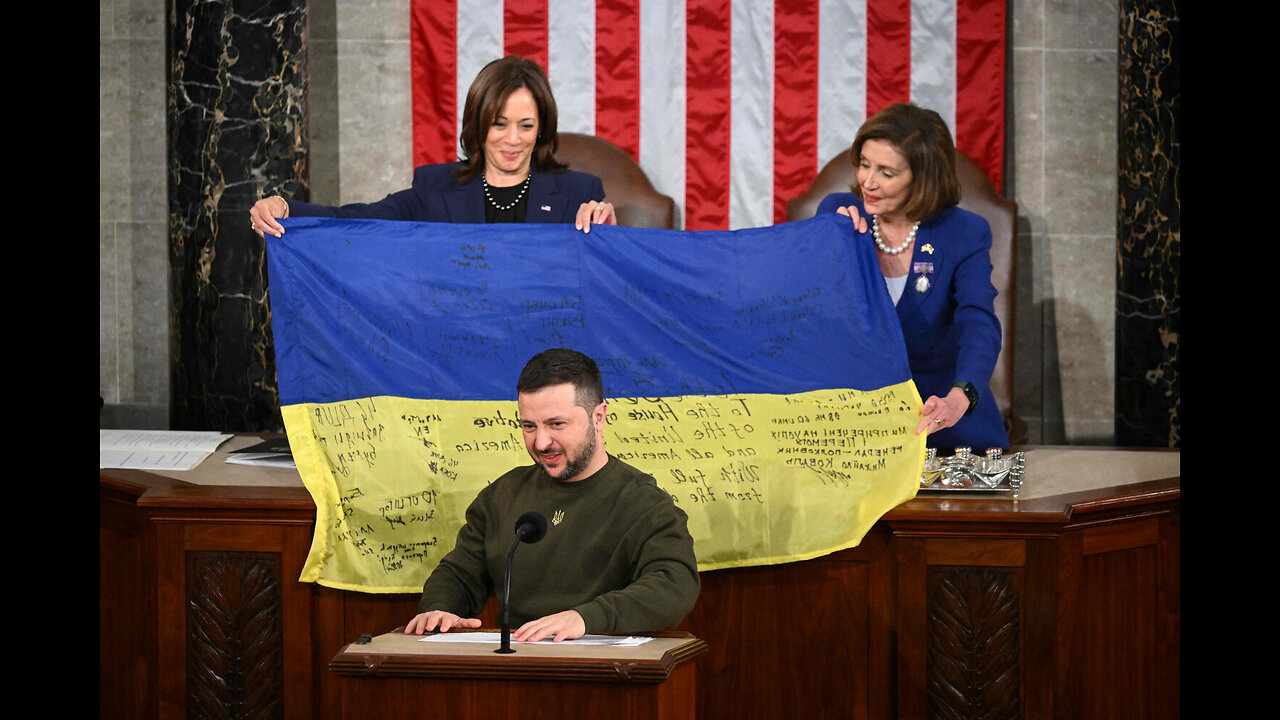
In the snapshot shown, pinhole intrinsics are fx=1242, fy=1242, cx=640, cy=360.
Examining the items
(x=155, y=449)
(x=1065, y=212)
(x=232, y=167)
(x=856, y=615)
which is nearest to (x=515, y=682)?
(x=856, y=615)

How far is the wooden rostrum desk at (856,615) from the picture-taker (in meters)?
3.30

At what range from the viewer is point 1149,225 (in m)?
5.56

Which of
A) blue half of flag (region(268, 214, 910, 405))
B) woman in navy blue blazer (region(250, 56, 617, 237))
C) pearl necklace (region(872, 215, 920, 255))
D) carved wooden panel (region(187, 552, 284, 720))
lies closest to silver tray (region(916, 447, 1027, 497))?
blue half of flag (region(268, 214, 910, 405))

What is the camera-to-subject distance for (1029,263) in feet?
20.0

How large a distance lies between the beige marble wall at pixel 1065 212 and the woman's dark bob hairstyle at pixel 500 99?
9.65ft

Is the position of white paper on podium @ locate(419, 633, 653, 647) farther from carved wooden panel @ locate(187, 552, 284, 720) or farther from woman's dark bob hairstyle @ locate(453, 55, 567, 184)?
woman's dark bob hairstyle @ locate(453, 55, 567, 184)

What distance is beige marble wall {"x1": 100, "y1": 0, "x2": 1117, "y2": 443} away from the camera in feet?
19.8

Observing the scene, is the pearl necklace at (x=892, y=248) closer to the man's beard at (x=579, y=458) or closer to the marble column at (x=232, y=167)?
the man's beard at (x=579, y=458)

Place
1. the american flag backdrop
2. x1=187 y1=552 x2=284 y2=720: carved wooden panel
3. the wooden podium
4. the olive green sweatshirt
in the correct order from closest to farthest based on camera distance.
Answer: the wooden podium
the olive green sweatshirt
x1=187 y1=552 x2=284 y2=720: carved wooden panel
the american flag backdrop

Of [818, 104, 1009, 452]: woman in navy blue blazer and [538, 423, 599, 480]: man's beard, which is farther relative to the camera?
[818, 104, 1009, 452]: woman in navy blue blazer

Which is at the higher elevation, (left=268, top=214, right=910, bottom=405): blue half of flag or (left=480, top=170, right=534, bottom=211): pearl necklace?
(left=480, top=170, right=534, bottom=211): pearl necklace

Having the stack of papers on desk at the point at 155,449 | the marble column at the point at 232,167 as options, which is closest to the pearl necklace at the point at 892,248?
the stack of papers on desk at the point at 155,449

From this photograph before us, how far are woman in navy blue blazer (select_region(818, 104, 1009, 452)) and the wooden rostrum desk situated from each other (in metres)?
0.41

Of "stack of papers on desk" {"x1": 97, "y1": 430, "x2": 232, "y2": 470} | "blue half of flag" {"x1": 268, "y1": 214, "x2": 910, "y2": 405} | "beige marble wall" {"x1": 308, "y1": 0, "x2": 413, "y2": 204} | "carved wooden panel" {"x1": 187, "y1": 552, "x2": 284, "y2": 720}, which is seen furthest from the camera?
"beige marble wall" {"x1": 308, "y1": 0, "x2": 413, "y2": 204}
